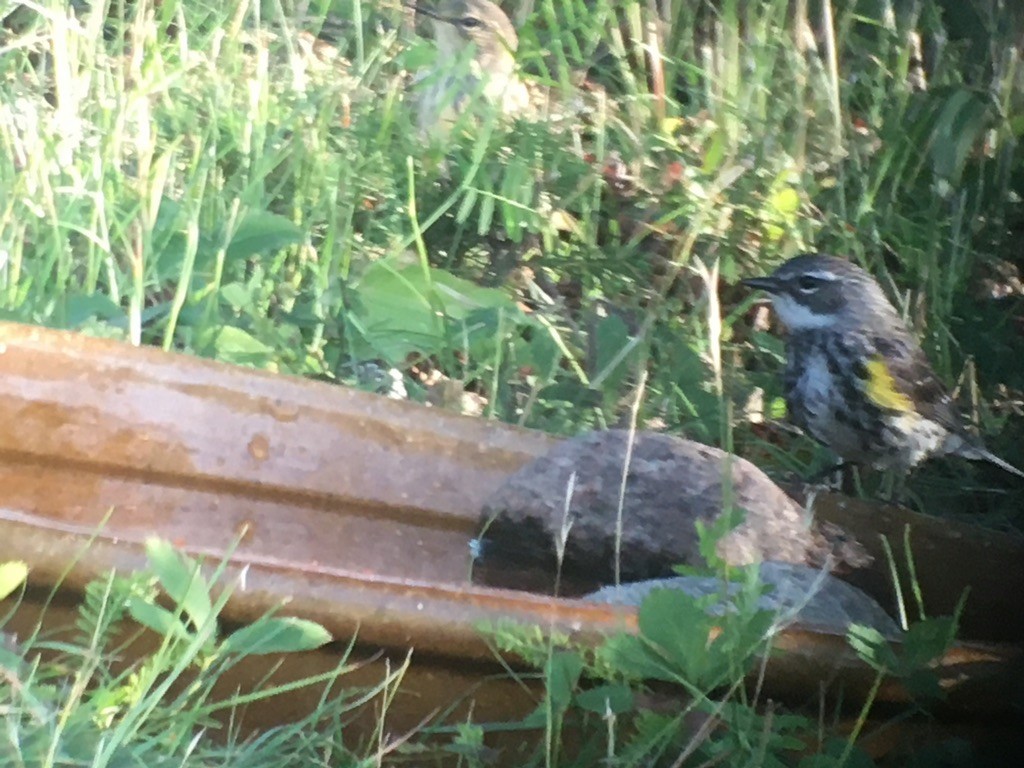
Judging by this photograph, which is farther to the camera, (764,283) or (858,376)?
(764,283)

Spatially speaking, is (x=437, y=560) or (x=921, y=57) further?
(x=921, y=57)

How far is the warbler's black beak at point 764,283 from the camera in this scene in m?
3.11

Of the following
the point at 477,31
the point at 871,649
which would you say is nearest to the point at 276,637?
the point at 871,649

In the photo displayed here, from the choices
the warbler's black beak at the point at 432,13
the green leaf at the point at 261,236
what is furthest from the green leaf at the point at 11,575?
the warbler's black beak at the point at 432,13

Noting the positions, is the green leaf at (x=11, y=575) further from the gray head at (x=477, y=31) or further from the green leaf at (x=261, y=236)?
the gray head at (x=477, y=31)

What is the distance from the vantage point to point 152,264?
270cm

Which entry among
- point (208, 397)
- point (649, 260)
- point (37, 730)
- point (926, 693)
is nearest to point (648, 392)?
point (649, 260)

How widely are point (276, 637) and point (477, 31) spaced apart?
3141 mm

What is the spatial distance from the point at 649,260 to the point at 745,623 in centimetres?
214

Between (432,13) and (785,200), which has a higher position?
(432,13)

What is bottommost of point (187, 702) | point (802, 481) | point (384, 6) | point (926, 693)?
point (802, 481)

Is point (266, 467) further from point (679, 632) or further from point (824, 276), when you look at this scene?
point (824, 276)

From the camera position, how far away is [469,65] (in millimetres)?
3834

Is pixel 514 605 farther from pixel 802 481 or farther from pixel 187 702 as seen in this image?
pixel 802 481
